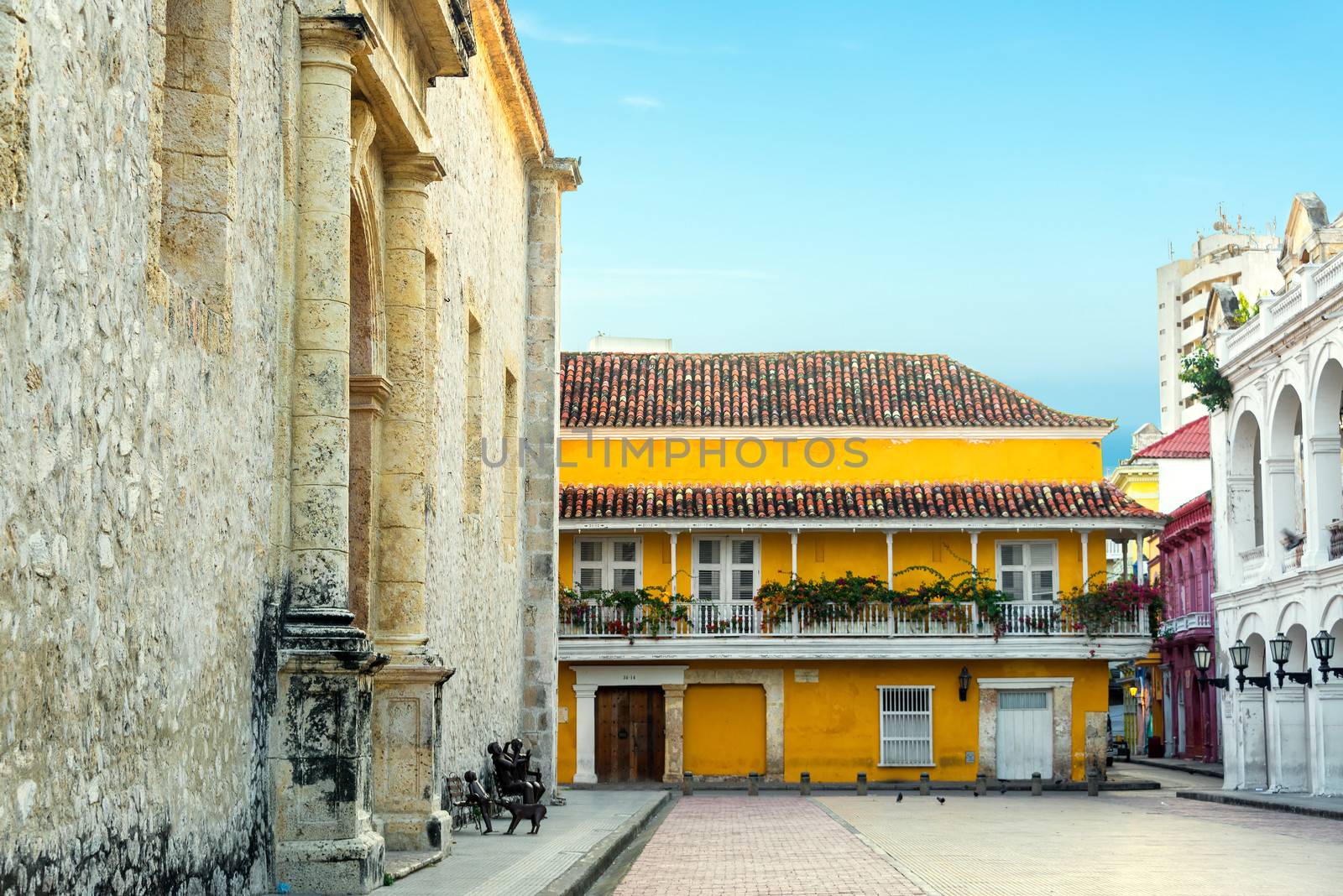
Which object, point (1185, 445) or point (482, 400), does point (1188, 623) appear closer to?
point (1185, 445)

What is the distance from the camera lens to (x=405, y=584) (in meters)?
13.8

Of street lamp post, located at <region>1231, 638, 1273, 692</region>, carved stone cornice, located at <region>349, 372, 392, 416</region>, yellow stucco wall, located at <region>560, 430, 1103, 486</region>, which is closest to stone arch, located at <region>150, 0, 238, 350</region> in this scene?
carved stone cornice, located at <region>349, 372, 392, 416</region>

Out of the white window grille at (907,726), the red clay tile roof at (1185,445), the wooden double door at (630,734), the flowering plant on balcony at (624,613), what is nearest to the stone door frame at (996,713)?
the white window grille at (907,726)

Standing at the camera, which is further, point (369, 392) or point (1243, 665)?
point (1243, 665)

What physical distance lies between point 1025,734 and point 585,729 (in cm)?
896

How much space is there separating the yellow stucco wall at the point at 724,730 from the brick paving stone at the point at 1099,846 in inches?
232

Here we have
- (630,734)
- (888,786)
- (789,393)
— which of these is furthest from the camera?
(789,393)

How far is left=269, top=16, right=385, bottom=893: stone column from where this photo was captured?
1048 cm

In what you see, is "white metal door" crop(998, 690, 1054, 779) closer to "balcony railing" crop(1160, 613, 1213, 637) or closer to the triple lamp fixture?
the triple lamp fixture

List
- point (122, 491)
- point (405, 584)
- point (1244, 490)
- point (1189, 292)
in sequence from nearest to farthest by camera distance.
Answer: point (122, 491) → point (405, 584) → point (1244, 490) → point (1189, 292)

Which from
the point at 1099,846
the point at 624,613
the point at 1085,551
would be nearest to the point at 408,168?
the point at 1099,846

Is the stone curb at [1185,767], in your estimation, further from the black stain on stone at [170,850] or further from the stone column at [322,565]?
the black stain on stone at [170,850]

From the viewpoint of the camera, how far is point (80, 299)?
734 centimetres

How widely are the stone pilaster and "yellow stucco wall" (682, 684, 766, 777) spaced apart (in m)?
22.2
